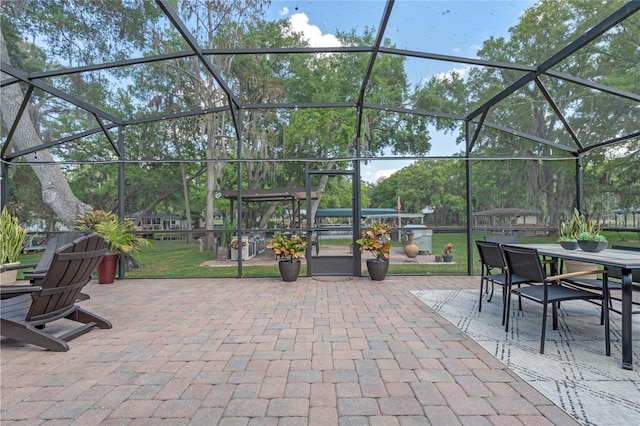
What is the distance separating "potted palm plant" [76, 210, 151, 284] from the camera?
209 inches

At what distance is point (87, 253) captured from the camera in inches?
107

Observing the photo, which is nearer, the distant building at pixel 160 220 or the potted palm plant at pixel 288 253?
the potted palm plant at pixel 288 253

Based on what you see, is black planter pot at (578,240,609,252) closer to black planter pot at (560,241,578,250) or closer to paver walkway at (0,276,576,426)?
black planter pot at (560,241,578,250)

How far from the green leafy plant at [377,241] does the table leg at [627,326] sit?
3.25 metres

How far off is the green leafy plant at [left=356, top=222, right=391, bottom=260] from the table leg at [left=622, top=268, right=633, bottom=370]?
3254mm

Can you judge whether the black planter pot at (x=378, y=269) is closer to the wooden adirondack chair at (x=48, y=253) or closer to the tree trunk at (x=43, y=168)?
the wooden adirondack chair at (x=48, y=253)

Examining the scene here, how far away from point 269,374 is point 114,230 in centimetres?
482

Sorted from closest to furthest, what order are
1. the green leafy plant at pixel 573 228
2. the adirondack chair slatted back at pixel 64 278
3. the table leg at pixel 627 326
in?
the table leg at pixel 627 326, the adirondack chair slatted back at pixel 64 278, the green leafy plant at pixel 573 228

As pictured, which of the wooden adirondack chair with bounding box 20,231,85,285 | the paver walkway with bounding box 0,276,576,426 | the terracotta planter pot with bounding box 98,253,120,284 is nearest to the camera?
the paver walkway with bounding box 0,276,576,426

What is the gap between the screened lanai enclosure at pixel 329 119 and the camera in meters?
4.16

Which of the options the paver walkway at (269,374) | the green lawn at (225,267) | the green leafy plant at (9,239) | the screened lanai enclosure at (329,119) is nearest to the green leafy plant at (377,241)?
the screened lanai enclosure at (329,119)

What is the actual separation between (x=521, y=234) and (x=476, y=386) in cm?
513

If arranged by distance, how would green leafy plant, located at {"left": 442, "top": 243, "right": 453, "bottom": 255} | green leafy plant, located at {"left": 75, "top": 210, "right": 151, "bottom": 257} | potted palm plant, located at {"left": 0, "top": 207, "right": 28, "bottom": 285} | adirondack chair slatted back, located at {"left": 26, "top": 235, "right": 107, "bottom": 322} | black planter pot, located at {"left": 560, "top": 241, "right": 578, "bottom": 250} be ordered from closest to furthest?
adirondack chair slatted back, located at {"left": 26, "top": 235, "right": 107, "bottom": 322} → black planter pot, located at {"left": 560, "top": 241, "right": 578, "bottom": 250} → potted palm plant, located at {"left": 0, "top": 207, "right": 28, "bottom": 285} → green leafy plant, located at {"left": 75, "top": 210, "right": 151, "bottom": 257} → green leafy plant, located at {"left": 442, "top": 243, "right": 453, "bottom": 255}

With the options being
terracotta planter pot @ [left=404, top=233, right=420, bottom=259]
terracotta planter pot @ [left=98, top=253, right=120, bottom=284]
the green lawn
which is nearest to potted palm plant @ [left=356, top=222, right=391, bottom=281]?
the green lawn
